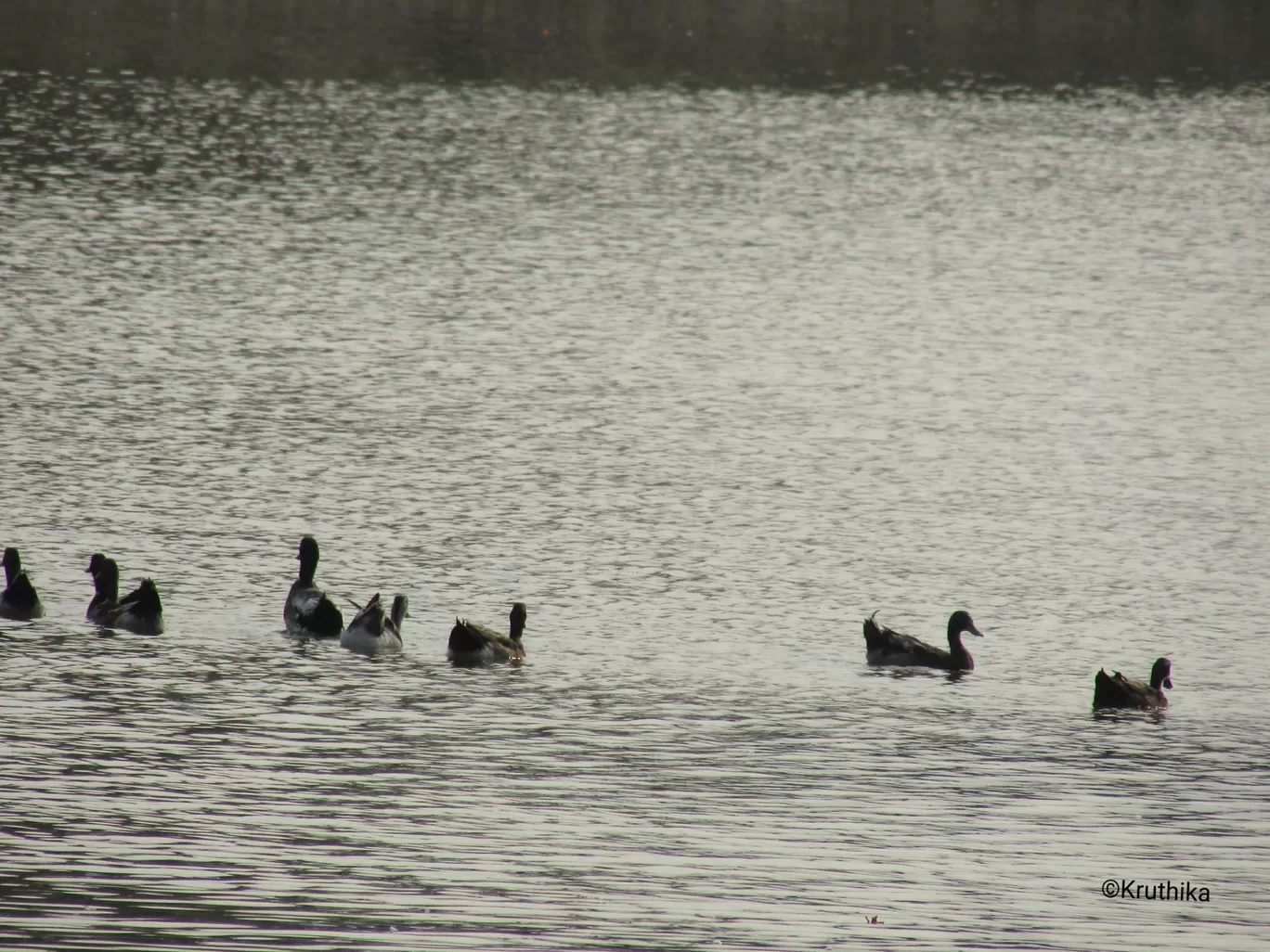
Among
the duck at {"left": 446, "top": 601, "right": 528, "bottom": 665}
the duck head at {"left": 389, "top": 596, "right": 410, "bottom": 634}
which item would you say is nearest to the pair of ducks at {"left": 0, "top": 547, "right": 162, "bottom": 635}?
the duck head at {"left": 389, "top": 596, "right": 410, "bottom": 634}

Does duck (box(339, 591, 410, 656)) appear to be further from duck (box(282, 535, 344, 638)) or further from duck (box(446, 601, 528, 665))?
duck (box(446, 601, 528, 665))

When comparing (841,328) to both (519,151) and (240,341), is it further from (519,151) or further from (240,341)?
(519,151)

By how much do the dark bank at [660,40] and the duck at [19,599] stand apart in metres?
59.5

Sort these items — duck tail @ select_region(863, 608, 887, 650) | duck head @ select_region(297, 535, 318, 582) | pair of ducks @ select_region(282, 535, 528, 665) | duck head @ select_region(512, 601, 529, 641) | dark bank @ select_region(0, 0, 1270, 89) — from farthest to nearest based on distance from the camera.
Result: 1. dark bank @ select_region(0, 0, 1270, 89)
2. duck head @ select_region(297, 535, 318, 582)
3. duck tail @ select_region(863, 608, 887, 650)
4. duck head @ select_region(512, 601, 529, 641)
5. pair of ducks @ select_region(282, 535, 528, 665)

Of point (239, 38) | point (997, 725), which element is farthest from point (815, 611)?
point (239, 38)

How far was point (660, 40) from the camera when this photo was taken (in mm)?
92750

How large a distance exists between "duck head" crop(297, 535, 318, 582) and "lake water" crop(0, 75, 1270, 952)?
2.23 feet

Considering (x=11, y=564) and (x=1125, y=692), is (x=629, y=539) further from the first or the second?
(x=1125, y=692)

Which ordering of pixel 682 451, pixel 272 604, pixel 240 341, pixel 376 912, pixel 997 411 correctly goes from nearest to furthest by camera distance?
pixel 376 912, pixel 272 604, pixel 682 451, pixel 997 411, pixel 240 341

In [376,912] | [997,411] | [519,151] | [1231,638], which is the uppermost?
[519,151]

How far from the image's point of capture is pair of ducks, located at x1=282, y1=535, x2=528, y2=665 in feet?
72.7

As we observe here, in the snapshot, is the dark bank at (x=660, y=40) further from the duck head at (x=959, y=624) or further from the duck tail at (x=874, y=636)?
the duck tail at (x=874, y=636)

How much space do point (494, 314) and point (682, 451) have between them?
12.4 meters

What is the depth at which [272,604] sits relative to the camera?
24.5 meters
